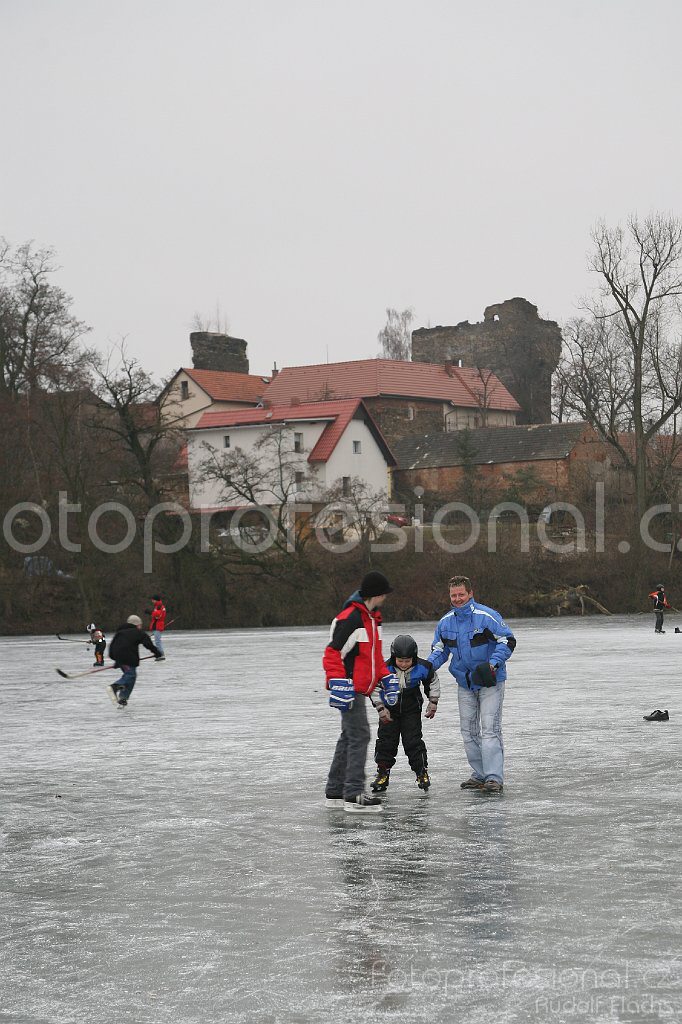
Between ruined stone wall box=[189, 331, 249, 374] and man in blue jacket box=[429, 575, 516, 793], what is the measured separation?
9486 centimetres

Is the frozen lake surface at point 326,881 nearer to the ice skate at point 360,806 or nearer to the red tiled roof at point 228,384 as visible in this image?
the ice skate at point 360,806

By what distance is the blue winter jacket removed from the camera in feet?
34.2

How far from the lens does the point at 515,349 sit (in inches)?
4387

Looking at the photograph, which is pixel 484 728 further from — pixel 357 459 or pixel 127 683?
pixel 357 459

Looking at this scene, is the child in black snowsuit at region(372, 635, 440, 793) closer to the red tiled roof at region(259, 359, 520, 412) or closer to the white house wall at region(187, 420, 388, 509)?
the white house wall at region(187, 420, 388, 509)

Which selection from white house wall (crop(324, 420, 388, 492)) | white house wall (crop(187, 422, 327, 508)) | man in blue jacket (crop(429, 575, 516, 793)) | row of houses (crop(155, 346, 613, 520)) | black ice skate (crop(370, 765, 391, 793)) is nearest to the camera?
man in blue jacket (crop(429, 575, 516, 793))

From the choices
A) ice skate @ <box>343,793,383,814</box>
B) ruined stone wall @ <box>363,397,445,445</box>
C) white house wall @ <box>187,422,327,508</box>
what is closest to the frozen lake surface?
ice skate @ <box>343,793,383,814</box>

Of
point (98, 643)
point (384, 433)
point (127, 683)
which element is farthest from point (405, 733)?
point (384, 433)

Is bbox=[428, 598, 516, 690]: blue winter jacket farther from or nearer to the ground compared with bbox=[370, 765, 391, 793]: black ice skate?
farther from the ground

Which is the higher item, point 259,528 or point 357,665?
point 259,528

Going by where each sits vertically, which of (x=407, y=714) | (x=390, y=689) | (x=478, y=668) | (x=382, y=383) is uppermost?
(x=382, y=383)

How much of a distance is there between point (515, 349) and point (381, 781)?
338 ft

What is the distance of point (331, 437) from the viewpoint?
80625 mm

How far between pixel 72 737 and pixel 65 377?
48190 mm
